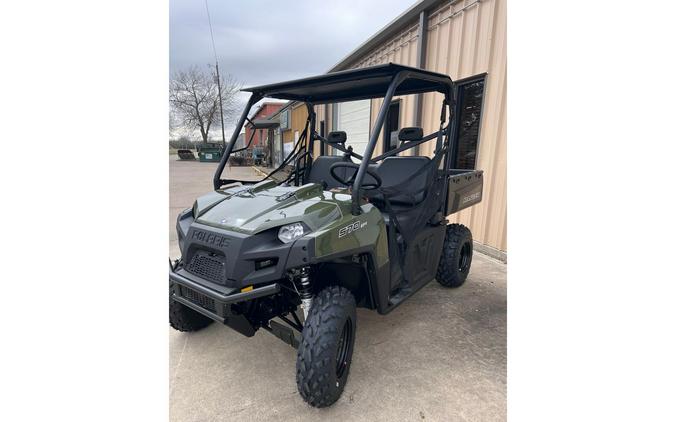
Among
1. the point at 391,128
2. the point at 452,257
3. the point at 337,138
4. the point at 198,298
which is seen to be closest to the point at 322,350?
the point at 198,298

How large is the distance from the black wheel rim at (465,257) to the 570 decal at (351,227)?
194cm

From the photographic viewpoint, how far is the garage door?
763cm

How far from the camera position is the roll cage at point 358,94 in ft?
6.88

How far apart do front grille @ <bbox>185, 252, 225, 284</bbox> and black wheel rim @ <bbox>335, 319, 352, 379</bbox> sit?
75 centimetres

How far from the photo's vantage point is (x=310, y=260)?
1697 mm

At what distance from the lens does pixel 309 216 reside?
1.85 meters

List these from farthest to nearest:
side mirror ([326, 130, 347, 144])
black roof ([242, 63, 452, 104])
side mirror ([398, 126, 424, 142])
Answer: side mirror ([326, 130, 347, 144]), side mirror ([398, 126, 424, 142]), black roof ([242, 63, 452, 104])

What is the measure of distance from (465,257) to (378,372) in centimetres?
189

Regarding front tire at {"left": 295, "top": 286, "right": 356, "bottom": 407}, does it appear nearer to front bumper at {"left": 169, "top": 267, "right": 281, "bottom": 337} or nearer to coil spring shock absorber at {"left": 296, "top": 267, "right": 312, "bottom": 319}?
coil spring shock absorber at {"left": 296, "top": 267, "right": 312, "bottom": 319}

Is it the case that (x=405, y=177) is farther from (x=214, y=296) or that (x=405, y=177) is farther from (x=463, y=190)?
(x=214, y=296)

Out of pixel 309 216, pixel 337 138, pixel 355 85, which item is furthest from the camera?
pixel 337 138

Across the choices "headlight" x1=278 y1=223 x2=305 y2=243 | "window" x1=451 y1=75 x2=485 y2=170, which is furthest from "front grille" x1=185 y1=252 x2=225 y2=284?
"window" x1=451 y1=75 x2=485 y2=170

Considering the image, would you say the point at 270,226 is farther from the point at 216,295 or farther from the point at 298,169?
the point at 298,169

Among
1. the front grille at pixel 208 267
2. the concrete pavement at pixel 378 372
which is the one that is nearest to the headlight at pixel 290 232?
the front grille at pixel 208 267
